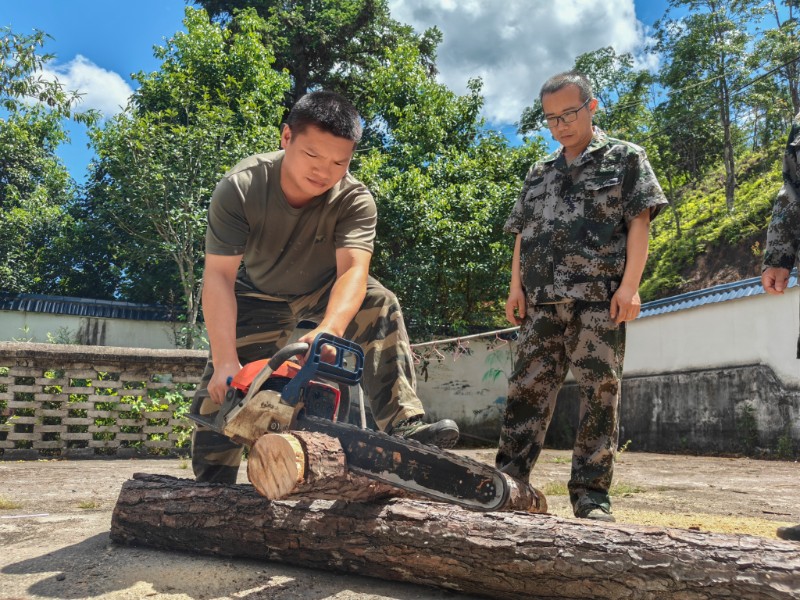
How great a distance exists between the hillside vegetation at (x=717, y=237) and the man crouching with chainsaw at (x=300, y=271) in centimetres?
1474

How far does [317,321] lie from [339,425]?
1.02 metres

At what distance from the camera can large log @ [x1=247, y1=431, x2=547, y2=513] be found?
2.05 metres

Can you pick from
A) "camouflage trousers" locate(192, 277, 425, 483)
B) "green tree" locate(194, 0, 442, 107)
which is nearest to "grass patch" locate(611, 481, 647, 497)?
"camouflage trousers" locate(192, 277, 425, 483)

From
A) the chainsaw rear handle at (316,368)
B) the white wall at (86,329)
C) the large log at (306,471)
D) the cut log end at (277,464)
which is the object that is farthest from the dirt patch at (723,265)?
the cut log end at (277,464)

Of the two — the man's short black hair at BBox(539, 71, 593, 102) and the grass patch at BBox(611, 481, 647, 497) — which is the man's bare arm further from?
the grass patch at BBox(611, 481, 647, 497)

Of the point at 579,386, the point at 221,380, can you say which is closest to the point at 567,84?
the point at 579,386

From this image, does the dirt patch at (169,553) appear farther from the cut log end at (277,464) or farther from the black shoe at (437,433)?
the black shoe at (437,433)

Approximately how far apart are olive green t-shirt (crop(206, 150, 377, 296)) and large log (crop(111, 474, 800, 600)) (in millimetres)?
1042

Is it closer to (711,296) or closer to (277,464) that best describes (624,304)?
(277,464)

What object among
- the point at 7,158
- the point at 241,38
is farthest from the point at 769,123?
the point at 7,158

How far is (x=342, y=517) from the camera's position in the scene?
2.28m

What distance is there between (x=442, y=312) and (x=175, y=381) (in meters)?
6.58

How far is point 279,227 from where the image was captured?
3043 millimetres

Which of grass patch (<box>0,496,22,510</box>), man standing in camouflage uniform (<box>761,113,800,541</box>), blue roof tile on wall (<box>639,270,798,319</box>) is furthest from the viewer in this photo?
blue roof tile on wall (<box>639,270,798,319</box>)
